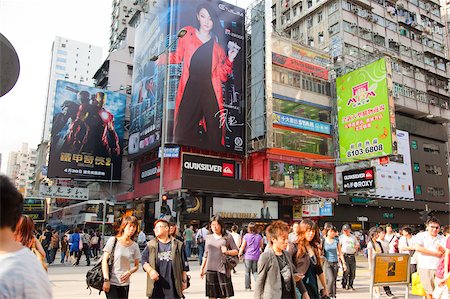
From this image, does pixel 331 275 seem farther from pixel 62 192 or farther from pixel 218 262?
pixel 62 192

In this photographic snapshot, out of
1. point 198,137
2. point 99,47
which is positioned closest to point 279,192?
point 198,137

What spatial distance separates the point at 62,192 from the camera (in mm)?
37188

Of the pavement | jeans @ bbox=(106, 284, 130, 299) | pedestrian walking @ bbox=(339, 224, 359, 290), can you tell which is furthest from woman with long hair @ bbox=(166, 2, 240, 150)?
jeans @ bbox=(106, 284, 130, 299)

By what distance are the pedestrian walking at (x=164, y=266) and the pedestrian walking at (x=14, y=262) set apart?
11.3 feet

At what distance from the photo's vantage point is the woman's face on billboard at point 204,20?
3081 cm

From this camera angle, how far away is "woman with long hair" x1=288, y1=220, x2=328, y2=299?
552 centimetres

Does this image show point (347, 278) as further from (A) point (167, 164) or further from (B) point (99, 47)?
(B) point (99, 47)

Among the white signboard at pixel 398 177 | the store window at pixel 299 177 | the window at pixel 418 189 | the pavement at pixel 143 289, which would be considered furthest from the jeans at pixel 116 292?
the window at pixel 418 189

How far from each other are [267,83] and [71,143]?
19357mm

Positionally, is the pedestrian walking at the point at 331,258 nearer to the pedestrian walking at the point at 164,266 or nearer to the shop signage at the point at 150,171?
the pedestrian walking at the point at 164,266

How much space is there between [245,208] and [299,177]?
508 cm

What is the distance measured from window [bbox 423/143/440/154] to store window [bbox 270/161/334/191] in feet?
76.7

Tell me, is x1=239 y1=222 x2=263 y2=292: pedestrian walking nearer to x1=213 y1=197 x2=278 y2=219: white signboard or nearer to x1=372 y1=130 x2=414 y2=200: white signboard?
x1=213 y1=197 x2=278 y2=219: white signboard

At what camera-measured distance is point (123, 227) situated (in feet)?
18.9
